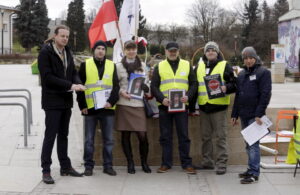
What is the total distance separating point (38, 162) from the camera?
288 inches

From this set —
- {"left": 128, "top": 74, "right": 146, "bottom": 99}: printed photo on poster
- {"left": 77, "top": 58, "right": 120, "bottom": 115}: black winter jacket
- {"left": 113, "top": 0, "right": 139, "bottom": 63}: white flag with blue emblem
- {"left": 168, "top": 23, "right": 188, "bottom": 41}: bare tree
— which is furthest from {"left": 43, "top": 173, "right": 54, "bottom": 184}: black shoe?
{"left": 168, "top": 23, "right": 188, "bottom": 41}: bare tree

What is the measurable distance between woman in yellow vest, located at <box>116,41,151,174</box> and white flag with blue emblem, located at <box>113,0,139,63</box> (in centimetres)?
204

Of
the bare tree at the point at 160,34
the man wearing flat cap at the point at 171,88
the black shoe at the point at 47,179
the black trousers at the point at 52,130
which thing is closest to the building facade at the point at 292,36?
the man wearing flat cap at the point at 171,88

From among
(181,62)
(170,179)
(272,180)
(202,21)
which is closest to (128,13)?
(181,62)

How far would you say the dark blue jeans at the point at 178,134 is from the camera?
6699mm

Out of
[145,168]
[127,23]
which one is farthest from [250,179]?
[127,23]

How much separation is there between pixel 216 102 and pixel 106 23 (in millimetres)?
2865

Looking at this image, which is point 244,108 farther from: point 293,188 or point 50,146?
point 50,146

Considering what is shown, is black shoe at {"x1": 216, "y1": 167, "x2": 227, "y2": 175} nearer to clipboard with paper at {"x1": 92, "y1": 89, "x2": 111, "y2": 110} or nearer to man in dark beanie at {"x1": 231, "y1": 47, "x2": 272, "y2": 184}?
man in dark beanie at {"x1": 231, "y1": 47, "x2": 272, "y2": 184}

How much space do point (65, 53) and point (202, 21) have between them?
223ft

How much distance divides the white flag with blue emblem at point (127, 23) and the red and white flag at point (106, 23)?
1.06 feet

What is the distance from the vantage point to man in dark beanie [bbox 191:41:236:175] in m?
6.68

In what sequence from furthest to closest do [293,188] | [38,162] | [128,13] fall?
[128,13]
[38,162]
[293,188]

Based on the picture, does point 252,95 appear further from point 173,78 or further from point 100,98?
point 100,98
